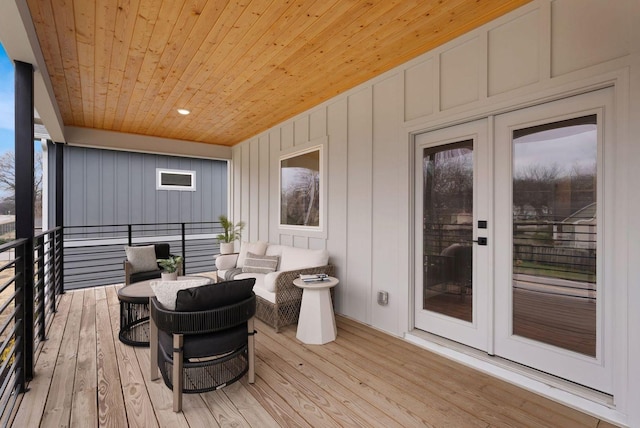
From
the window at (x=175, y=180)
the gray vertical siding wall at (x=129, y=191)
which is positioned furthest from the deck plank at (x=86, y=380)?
the window at (x=175, y=180)

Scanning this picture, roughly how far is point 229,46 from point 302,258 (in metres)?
2.45

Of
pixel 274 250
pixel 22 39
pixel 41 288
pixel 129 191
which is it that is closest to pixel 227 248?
pixel 274 250

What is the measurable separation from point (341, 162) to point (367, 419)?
272 cm

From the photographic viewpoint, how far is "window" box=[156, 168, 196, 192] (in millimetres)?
7746

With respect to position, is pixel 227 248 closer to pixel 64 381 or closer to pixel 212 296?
pixel 64 381

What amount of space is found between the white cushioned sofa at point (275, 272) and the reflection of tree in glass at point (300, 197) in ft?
1.64

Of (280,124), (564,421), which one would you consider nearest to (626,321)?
(564,421)

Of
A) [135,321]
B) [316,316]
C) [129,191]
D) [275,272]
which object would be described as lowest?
[135,321]

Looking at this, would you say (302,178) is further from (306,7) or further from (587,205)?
(587,205)

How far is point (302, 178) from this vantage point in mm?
4520

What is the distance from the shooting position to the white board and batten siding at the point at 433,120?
1859 millimetres

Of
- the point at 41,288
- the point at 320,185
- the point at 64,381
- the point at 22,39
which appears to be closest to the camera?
the point at 22,39

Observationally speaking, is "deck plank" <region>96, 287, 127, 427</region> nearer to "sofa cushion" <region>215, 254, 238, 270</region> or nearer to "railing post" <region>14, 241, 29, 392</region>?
"railing post" <region>14, 241, 29, 392</region>

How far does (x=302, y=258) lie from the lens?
394 cm
